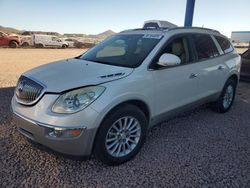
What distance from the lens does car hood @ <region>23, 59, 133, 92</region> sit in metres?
3.10

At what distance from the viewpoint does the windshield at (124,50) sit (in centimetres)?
388

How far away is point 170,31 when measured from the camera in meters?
4.27

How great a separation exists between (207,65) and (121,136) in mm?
2310

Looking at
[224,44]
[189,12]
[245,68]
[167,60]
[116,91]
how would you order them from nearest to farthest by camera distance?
1. [116,91]
2. [167,60]
3. [224,44]
4. [245,68]
5. [189,12]

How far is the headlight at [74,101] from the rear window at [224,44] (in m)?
3.48

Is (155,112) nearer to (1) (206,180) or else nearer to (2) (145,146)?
(2) (145,146)

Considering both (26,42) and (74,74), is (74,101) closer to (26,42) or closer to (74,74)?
(74,74)

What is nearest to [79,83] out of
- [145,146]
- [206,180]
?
[145,146]

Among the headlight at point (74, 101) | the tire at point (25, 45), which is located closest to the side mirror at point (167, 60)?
the headlight at point (74, 101)

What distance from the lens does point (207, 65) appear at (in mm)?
4875

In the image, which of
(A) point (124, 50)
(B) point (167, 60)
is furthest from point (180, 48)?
(A) point (124, 50)

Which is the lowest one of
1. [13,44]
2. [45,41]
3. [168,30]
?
[13,44]

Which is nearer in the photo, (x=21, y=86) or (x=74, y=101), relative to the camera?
(x=74, y=101)

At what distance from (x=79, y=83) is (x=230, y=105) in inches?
161
